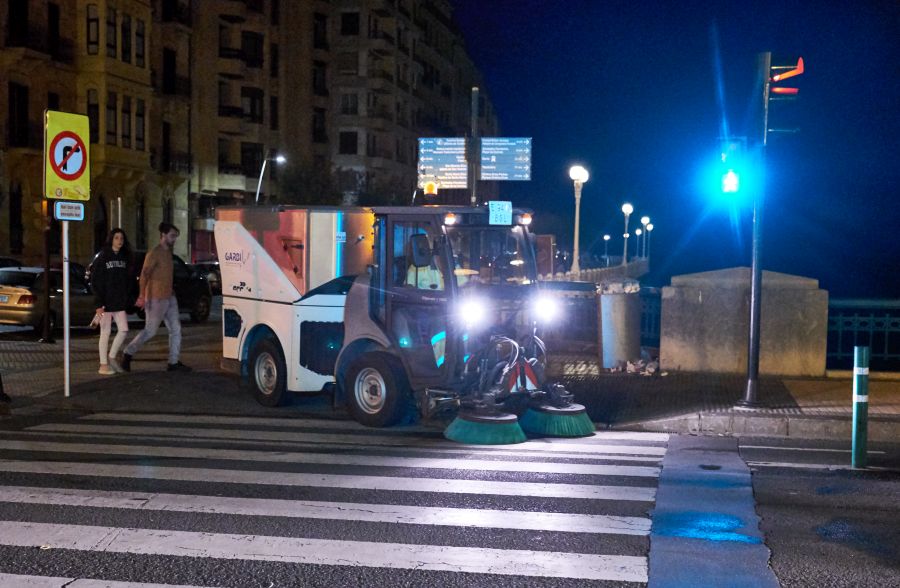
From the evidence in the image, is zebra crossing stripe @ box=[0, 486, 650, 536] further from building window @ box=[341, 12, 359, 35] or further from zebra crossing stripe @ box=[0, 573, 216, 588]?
building window @ box=[341, 12, 359, 35]

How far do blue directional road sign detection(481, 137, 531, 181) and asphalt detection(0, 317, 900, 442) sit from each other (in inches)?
756

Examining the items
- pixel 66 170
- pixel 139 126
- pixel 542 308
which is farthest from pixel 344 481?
pixel 139 126

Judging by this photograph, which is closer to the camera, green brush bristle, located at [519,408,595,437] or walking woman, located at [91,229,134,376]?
green brush bristle, located at [519,408,595,437]

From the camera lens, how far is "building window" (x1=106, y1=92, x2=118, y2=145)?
146 feet

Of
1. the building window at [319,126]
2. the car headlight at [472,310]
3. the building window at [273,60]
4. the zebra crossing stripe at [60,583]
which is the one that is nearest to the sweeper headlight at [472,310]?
the car headlight at [472,310]

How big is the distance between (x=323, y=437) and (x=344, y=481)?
89.1 inches

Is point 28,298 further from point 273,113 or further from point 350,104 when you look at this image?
point 350,104

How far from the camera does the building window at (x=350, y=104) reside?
245 ft

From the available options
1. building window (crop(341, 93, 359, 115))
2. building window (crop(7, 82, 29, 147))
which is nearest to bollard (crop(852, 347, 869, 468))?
building window (crop(7, 82, 29, 147))

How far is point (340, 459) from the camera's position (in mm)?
8820

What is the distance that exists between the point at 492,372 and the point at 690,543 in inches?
159

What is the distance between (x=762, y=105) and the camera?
1167cm

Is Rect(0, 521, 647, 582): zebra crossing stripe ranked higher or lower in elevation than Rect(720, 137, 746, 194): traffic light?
lower

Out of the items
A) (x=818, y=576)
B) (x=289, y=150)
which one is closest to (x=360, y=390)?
(x=818, y=576)
